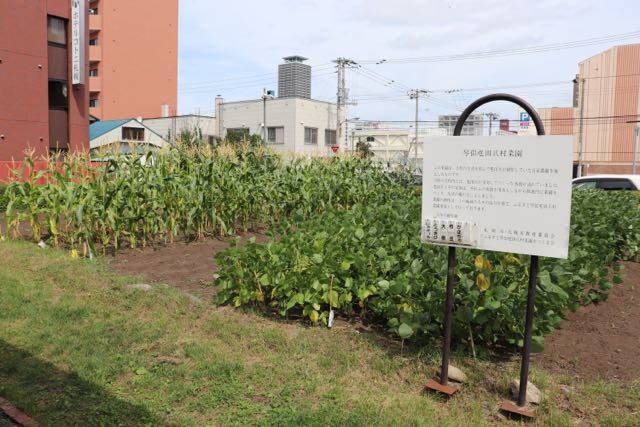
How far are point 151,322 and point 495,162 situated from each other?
12.2 feet

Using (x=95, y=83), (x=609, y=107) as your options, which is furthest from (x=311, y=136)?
(x=609, y=107)

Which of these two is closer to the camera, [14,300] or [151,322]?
[151,322]

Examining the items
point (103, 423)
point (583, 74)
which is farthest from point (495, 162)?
point (583, 74)

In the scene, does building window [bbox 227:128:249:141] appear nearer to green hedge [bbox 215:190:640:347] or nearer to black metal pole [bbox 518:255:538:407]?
green hedge [bbox 215:190:640:347]

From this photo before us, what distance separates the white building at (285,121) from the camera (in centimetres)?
4478

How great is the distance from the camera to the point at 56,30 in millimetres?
22688

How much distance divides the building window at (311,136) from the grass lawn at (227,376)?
4078cm

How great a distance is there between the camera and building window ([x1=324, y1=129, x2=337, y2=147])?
48081 millimetres

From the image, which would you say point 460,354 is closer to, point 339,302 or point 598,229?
point 339,302

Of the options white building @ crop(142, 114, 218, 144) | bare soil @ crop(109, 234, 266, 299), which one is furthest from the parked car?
white building @ crop(142, 114, 218, 144)

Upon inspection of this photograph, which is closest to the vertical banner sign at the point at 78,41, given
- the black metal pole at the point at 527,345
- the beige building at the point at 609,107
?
the black metal pole at the point at 527,345

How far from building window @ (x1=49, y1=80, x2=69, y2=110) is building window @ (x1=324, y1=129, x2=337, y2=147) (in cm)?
2741

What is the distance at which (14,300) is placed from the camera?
6.16m

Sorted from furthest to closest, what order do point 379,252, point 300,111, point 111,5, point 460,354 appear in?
point 300,111
point 111,5
point 379,252
point 460,354
